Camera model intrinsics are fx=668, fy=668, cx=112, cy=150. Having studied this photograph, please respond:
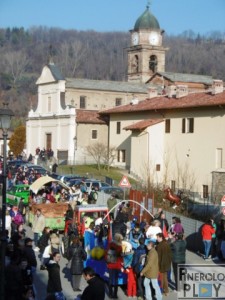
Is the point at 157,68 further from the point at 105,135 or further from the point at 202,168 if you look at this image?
the point at 202,168

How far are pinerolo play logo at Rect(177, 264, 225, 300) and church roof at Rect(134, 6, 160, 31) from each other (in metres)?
64.4

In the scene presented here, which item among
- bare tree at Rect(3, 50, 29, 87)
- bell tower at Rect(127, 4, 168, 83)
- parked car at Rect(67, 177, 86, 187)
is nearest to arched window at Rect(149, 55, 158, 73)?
bell tower at Rect(127, 4, 168, 83)

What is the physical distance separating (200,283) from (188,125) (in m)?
30.6

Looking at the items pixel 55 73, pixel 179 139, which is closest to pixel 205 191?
pixel 179 139

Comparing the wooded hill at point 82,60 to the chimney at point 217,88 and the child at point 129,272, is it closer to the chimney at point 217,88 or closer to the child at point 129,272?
the chimney at point 217,88

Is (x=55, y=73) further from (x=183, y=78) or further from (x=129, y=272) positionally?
(x=129, y=272)

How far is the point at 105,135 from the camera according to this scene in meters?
59.1

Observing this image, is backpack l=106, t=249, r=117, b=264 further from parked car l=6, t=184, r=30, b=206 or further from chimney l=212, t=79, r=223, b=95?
chimney l=212, t=79, r=223, b=95

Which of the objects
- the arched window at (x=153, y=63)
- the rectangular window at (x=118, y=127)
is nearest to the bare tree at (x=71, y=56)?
the arched window at (x=153, y=63)

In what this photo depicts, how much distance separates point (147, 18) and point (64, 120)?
25566 millimetres

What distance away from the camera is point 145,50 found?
7844 cm

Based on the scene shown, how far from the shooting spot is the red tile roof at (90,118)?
5912 cm

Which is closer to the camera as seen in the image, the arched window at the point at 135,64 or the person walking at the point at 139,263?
the person walking at the point at 139,263

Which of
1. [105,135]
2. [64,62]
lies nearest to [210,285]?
[105,135]
